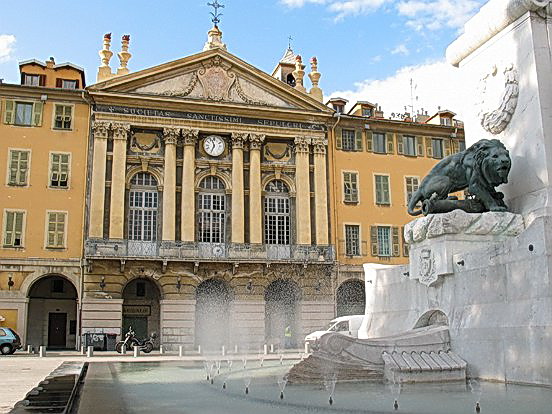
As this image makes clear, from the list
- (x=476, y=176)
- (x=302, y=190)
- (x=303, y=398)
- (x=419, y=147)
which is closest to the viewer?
(x=303, y=398)

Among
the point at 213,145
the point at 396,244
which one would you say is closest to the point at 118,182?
the point at 213,145

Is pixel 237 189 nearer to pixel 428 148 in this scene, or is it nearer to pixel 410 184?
pixel 410 184

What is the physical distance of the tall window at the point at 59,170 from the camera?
32.6 metres

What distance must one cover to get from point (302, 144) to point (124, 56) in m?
10.9

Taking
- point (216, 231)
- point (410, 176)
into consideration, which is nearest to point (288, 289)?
point (216, 231)

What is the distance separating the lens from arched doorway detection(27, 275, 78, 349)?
34.8m

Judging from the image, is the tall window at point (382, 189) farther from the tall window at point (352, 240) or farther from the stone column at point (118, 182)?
the stone column at point (118, 182)

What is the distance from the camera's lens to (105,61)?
1363 inches

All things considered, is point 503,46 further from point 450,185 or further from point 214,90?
point 214,90

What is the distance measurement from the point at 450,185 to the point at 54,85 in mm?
29311

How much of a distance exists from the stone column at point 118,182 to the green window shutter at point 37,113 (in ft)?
12.4

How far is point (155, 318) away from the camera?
34656 millimetres

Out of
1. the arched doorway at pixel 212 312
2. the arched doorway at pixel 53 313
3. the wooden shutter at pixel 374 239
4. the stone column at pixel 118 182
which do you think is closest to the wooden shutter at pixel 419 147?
the wooden shutter at pixel 374 239

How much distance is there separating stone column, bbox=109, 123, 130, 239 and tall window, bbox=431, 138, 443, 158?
18247mm
